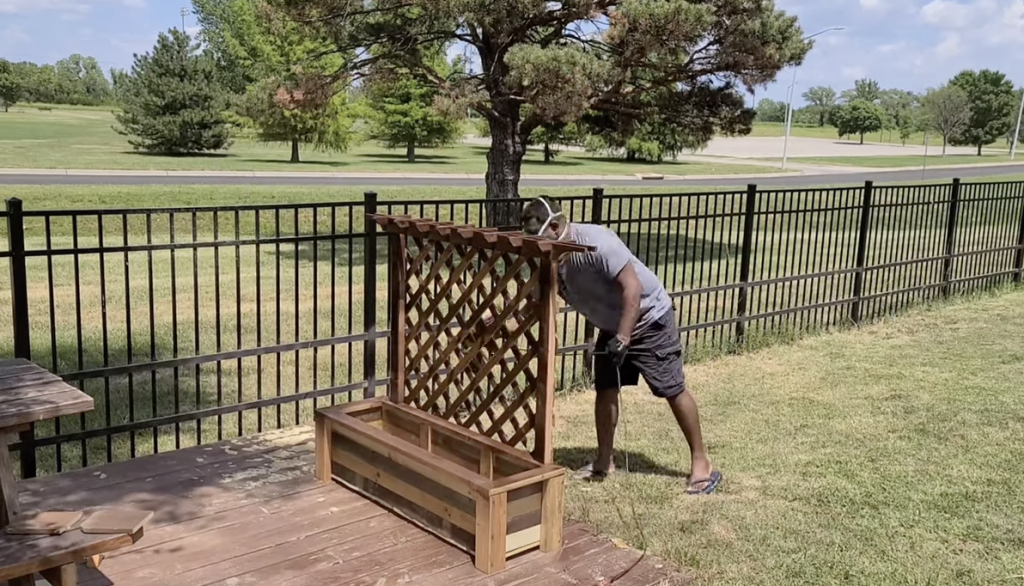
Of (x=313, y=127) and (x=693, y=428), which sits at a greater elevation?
(x=313, y=127)

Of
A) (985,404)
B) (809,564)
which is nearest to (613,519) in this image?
(809,564)

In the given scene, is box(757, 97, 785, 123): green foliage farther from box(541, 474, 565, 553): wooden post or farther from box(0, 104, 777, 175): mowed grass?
box(541, 474, 565, 553): wooden post

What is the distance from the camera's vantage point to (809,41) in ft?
43.2

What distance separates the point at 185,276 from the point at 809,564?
955cm

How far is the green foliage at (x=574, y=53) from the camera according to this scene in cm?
1128

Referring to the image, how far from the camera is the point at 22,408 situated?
10.3 ft

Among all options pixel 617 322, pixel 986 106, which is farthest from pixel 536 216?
pixel 986 106

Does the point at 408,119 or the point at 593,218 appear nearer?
the point at 593,218

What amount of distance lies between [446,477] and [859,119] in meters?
90.0

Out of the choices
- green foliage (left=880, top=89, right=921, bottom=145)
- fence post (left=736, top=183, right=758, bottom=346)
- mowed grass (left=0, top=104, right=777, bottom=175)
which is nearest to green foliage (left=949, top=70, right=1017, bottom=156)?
green foliage (left=880, top=89, right=921, bottom=145)

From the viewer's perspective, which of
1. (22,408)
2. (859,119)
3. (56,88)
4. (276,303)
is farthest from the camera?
(56,88)

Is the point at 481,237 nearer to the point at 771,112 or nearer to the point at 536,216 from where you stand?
the point at 536,216

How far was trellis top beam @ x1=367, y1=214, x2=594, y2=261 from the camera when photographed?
377 cm

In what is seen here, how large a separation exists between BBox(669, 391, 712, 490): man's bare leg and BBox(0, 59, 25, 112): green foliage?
91.4 metres
